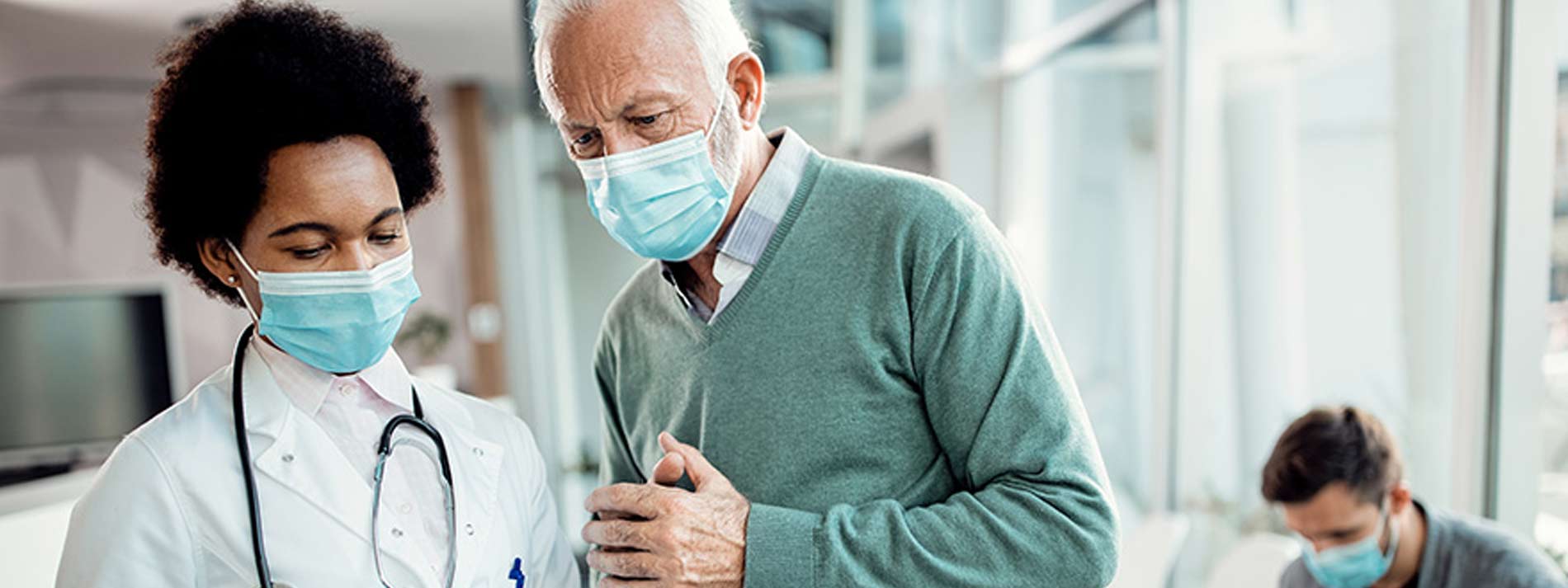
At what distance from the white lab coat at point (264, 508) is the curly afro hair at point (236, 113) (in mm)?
148

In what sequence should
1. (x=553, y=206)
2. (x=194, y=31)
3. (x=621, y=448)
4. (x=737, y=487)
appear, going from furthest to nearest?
(x=553, y=206) < (x=621, y=448) < (x=737, y=487) < (x=194, y=31)

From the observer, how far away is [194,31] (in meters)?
0.96

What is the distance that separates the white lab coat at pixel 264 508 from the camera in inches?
35.3

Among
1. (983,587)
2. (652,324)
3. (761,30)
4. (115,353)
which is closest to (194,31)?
(652,324)

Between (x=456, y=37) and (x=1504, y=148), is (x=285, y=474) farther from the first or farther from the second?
(x=456, y=37)

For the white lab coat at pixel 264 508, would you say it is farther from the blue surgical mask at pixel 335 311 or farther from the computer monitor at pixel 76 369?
the computer monitor at pixel 76 369

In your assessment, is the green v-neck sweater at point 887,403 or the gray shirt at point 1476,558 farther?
the gray shirt at point 1476,558

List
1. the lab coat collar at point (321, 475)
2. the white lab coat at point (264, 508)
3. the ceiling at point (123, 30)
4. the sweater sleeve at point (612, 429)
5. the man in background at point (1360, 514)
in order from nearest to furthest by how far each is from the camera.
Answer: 1. the white lab coat at point (264, 508)
2. the lab coat collar at point (321, 475)
3. the sweater sleeve at point (612, 429)
4. the man in background at point (1360, 514)
5. the ceiling at point (123, 30)

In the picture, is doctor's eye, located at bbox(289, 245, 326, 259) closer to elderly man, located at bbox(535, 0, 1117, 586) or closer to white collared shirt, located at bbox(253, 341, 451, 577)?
white collared shirt, located at bbox(253, 341, 451, 577)

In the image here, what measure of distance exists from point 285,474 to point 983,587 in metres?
0.65

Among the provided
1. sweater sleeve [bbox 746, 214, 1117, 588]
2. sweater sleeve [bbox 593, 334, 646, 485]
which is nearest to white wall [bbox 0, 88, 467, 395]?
sweater sleeve [bbox 593, 334, 646, 485]

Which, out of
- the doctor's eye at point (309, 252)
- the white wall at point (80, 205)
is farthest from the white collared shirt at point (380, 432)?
the white wall at point (80, 205)

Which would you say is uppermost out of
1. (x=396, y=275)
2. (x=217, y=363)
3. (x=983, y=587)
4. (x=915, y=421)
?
(x=396, y=275)

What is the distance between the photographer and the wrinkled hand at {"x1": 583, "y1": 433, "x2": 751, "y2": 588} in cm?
104
